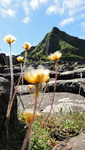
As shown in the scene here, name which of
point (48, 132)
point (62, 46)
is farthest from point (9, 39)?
point (62, 46)

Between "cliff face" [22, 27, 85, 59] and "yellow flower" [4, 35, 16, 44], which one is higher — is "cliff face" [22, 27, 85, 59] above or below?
above

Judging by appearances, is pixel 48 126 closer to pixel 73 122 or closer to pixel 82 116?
pixel 73 122

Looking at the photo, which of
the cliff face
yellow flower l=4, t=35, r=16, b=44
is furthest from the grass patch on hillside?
the cliff face

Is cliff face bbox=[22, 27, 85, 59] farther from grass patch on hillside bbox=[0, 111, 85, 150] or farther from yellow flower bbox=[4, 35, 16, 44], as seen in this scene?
yellow flower bbox=[4, 35, 16, 44]

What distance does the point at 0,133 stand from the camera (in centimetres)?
157

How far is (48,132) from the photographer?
1896mm

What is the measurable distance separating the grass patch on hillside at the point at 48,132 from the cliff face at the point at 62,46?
279ft

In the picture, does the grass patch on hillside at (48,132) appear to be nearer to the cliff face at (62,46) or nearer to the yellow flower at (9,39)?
the yellow flower at (9,39)

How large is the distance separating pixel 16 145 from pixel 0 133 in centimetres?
22

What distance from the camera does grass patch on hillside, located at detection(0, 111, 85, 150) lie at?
1561mm

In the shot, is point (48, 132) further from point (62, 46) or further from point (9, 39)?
point (62, 46)

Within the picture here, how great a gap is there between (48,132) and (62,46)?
101506mm

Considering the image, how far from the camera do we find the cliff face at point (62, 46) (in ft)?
307

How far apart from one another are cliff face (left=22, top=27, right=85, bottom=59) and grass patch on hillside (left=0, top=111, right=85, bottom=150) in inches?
3348
